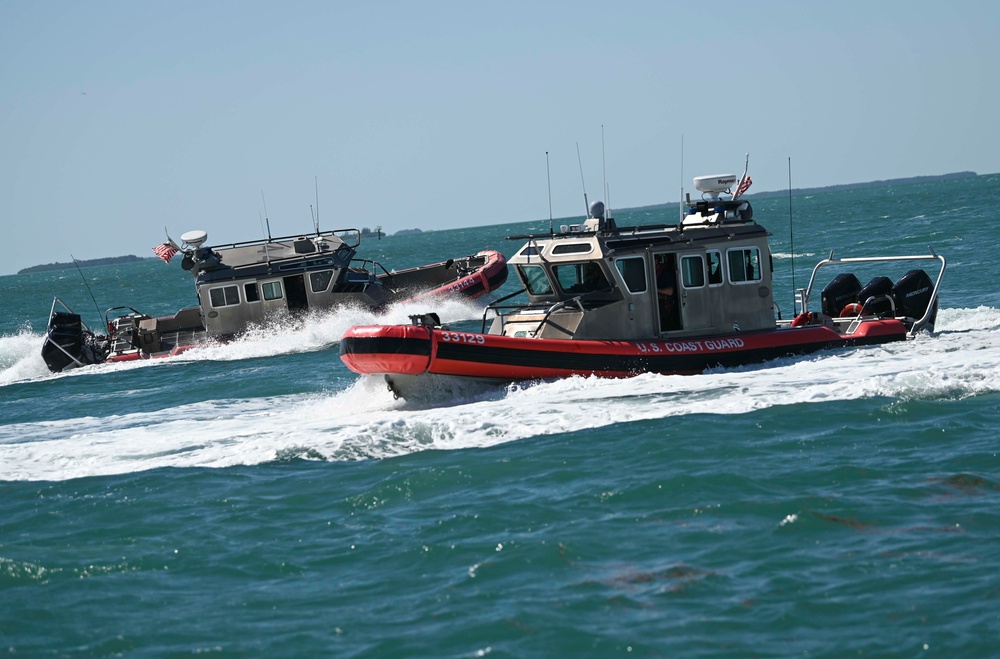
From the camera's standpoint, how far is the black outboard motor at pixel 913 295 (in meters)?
16.1

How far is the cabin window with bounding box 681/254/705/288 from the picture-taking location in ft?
47.6

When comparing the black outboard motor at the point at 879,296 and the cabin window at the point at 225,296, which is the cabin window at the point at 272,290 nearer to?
the cabin window at the point at 225,296

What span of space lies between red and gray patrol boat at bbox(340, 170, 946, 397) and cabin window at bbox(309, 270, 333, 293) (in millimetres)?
11140

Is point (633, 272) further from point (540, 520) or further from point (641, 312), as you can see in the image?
point (540, 520)

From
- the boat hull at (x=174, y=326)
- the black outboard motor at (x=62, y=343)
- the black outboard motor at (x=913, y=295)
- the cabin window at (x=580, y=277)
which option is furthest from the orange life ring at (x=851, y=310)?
the black outboard motor at (x=62, y=343)

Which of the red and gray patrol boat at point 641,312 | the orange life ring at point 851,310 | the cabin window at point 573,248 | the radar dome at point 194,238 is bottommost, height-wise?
the orange life ring at point 851,310

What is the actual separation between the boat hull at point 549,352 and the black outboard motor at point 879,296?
1.33m

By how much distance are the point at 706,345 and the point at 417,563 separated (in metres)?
7.26

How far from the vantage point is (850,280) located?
675 inches

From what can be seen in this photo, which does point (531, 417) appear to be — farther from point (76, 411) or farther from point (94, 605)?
point (76, 411)

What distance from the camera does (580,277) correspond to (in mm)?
14375

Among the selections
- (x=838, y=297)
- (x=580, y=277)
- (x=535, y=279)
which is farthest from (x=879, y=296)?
(x=535, y=279)

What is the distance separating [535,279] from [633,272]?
1.25 metres

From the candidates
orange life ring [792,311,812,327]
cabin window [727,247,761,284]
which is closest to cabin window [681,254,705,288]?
cabin window [727,247,761,284]
